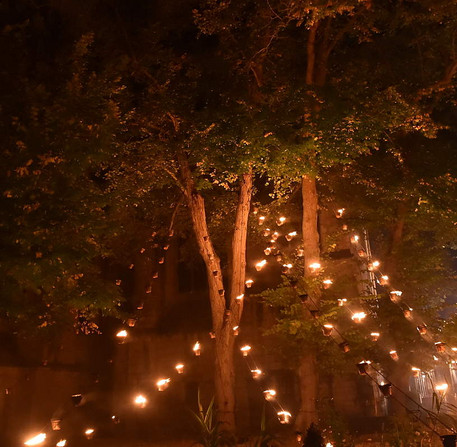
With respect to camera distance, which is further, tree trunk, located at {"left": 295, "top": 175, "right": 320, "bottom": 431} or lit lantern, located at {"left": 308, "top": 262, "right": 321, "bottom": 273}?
Result: lit lantern, located at {"left": 308, "top": 262, "right": 321, "bottom": 273}

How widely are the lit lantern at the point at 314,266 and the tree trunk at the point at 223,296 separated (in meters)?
1.54

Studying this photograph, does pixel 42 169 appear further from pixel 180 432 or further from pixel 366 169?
pixel 180 432

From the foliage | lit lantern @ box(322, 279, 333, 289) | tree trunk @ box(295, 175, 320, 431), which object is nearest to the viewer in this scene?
the foliage

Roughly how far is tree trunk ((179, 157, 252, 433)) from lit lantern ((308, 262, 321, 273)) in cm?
154

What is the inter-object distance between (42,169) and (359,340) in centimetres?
706

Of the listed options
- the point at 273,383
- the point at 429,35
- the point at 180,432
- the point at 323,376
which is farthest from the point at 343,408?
the point at 429,35

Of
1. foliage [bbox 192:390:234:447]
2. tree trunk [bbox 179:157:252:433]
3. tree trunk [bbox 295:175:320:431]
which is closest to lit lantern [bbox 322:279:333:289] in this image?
tree trunk [bbox 295:175:320:431]

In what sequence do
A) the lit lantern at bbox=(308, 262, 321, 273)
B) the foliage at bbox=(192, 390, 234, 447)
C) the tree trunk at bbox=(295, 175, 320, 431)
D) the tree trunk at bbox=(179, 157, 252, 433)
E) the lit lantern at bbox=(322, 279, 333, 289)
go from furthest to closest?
1. the lit lantern at bbox=(308, 262, 321, 273)
2. the tree trunk at bbox=(179, 157, 252, 433)
3. the tree trunk at bbox=(295, 175, 320, 431)
4. the lit lantern at bbox=(322, 279, 333, 289)
5. the foliage at bbox=(192, 390, 234, 447)

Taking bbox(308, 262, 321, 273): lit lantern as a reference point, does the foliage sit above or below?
A: below

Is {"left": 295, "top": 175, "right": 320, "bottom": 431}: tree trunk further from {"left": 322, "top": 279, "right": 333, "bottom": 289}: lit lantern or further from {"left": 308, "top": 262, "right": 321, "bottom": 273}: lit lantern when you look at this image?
{"left": 322, "top": 279, "right": 333, "bottom": 289}: lit lantern

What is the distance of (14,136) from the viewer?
7156 millimetres

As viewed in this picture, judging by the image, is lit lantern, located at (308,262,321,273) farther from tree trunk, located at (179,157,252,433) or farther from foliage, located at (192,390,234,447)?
foliage, located at (192,390,234,447)

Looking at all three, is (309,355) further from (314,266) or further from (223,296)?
(223,296)

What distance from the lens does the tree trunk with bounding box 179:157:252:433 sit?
10195mm
